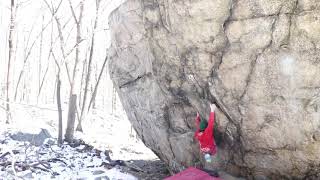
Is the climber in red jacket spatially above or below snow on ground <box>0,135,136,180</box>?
above

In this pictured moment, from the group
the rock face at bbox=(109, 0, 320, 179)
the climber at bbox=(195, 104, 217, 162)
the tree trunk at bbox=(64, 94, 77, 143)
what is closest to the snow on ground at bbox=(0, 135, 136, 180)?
the tree trunk at bbox=(64, 94, 77, 143)

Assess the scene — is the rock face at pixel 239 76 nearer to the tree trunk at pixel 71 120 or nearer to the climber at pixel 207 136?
the climber at pixel 207 136

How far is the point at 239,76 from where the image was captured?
7203 millimetres

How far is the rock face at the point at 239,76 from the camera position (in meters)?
6.48

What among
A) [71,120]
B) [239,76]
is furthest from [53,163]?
[239,76]

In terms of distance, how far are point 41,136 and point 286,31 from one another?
38.2ft

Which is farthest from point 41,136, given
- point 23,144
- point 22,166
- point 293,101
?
point 293,101

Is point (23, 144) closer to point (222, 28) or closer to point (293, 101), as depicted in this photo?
point (222, 28)

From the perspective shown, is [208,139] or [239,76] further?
[208,139]

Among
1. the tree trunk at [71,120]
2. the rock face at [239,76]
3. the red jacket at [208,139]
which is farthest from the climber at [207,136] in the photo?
the tree trunk at [71,120]

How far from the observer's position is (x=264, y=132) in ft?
23.8

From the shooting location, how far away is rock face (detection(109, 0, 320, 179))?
6477 millimetres

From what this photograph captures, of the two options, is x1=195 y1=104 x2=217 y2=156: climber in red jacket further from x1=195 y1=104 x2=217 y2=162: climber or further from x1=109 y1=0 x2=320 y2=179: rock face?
x1=109 y1=0 x2=320 y2=179: rock face

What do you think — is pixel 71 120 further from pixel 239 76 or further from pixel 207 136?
pixel 239 76
